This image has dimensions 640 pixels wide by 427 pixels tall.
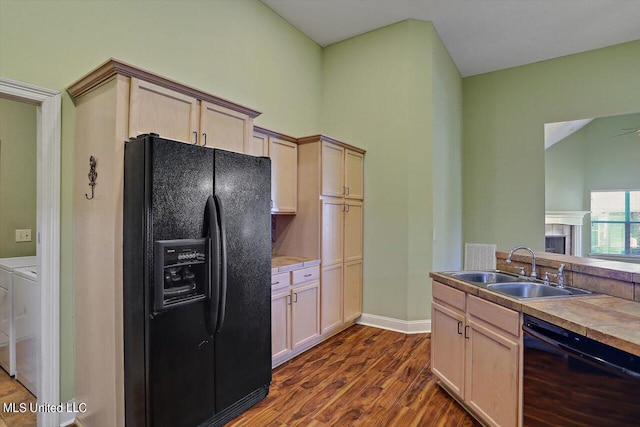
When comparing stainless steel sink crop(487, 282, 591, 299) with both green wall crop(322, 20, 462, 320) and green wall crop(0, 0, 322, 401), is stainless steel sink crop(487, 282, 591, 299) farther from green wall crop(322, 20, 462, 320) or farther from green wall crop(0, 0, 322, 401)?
green wall crop(0, 0, 322, 401)

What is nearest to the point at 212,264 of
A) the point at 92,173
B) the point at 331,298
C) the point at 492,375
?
the point at 92,173

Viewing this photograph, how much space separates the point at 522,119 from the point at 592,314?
4.29 metres

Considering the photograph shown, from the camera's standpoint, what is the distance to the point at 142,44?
2471 millimetres

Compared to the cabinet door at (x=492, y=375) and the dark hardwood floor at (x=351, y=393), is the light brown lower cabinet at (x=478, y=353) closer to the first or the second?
the cabinet door at (x=492, y=375)

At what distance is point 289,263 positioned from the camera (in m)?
3.05

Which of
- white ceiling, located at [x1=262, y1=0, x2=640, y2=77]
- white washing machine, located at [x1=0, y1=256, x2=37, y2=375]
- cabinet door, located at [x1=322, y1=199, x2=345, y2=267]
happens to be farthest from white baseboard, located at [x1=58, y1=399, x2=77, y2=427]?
white ceiling, located at [x1=262, y1=0, x2=640, y2=77]

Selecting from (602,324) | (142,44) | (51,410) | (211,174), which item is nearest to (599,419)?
(602,324)

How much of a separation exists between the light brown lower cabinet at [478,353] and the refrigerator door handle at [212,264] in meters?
1.60

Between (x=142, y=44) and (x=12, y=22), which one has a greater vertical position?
(x=142, y=44)

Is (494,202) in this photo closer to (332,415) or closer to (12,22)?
(332,415)

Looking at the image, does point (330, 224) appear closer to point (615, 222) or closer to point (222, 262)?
point (222, 262)

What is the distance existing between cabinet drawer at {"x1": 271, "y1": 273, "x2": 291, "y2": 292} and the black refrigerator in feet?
1.46

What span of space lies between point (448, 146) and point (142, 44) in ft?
12.3

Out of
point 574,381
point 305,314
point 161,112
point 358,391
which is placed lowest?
point 358,391
